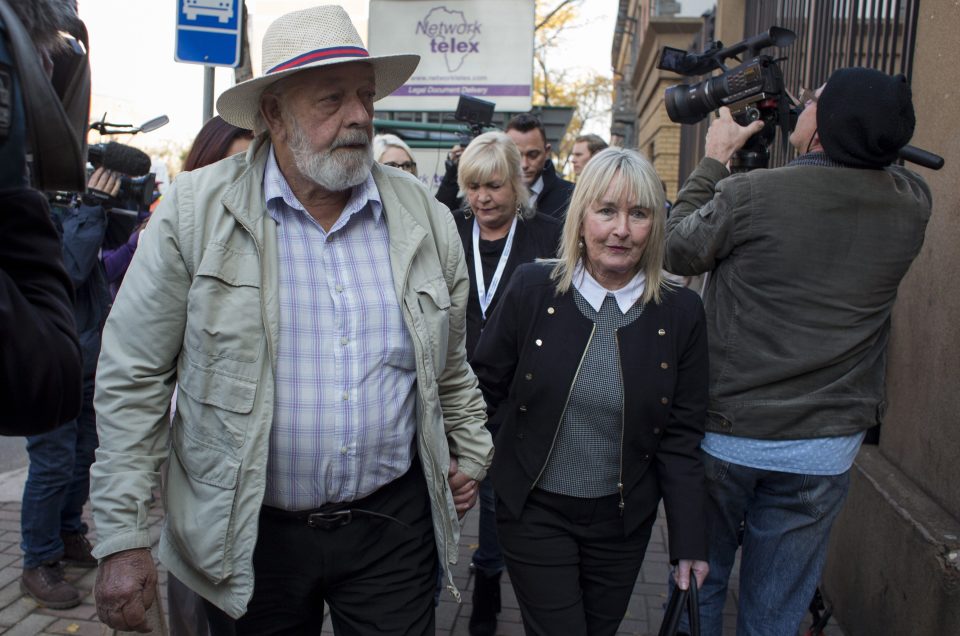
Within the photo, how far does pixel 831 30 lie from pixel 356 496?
14.1 feet

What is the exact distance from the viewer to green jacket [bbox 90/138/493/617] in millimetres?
2186

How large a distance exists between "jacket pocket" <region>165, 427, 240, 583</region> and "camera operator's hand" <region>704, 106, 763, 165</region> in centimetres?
199

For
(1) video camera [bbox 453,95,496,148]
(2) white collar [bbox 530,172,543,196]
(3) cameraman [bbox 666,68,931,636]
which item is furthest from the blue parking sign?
(3) cameraman [bbox 666,68,931,636]

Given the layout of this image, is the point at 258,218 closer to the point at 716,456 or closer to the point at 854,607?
the point at 716,456

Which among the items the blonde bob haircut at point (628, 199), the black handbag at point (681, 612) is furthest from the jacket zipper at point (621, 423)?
the black handbag at point (681, 612)

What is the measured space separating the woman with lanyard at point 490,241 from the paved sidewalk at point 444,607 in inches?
8.5

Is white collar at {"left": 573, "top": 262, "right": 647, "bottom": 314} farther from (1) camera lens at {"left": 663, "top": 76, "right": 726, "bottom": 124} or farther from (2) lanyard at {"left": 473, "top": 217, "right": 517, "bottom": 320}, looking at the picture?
(2) lanyard at {"left": 473, "top": 217, "right": 517, "bottom": 320}

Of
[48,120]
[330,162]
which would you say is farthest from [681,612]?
[48,120]

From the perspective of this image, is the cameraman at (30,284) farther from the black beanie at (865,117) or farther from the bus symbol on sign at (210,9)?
the bus symbol on sign at (210,9)

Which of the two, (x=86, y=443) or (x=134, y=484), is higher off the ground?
(x=134, y=484)

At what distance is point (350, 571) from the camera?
245 centimetres

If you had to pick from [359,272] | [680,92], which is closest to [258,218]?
[359,272]

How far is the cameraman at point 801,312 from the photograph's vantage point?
279 centimetres

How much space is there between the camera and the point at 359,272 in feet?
7.95
